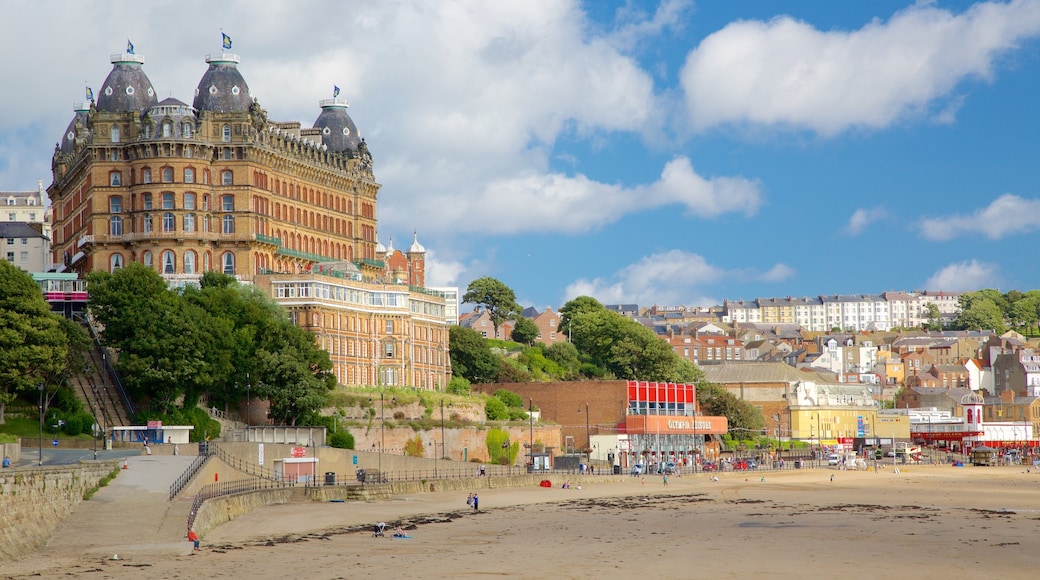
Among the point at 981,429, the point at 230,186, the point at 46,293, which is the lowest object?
the point at 981,429

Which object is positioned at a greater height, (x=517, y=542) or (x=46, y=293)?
(x=46, y=293)

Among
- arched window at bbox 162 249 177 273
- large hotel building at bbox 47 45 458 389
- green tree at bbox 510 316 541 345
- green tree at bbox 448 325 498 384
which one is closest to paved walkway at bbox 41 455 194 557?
large hotel building at bbox 47 45 458 389

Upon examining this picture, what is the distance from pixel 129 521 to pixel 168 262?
5547 centimetres

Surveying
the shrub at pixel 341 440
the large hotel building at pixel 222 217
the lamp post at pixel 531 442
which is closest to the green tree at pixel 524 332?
the lamp post at pixel 531 442

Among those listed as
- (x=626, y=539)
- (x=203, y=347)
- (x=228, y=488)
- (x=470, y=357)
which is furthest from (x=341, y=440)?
(x=626, y=539)

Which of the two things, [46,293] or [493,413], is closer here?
[46,293]

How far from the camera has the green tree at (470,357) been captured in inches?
4998

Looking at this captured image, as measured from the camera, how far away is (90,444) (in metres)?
79.7

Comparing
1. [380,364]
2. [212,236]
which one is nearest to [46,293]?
[212,236]

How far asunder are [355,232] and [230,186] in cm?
1911

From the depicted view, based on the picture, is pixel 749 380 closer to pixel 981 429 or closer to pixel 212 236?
pixel 981 429

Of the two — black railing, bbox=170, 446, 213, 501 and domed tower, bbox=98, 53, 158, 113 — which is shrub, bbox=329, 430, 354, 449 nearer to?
black railing, bbox=170, 446, 213, 501

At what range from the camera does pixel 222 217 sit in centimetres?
10956

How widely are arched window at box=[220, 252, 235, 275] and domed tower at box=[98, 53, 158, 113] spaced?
1217 cm
